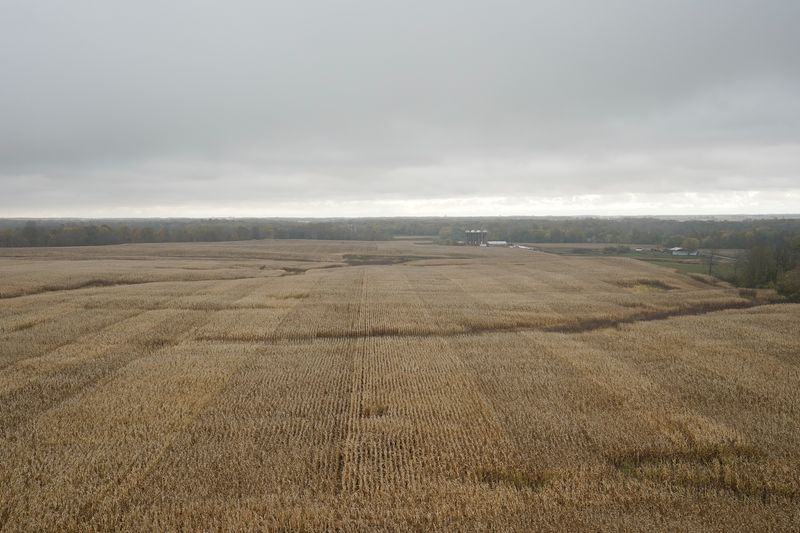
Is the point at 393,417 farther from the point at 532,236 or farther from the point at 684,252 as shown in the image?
the point at 532,236

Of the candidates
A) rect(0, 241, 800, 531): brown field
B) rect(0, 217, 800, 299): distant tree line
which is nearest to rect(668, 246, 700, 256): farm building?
rect(0, 217, 800, 299): distant tree line

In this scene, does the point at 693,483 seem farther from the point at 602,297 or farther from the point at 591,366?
the point at 602,297

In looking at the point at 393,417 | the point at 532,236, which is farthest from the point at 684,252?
the point at 393,417

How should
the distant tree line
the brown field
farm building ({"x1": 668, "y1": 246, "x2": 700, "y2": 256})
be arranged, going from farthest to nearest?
farm building ({"x1": 668, "y1": 246, "x2": 700, "y2": 256})
the distant tree line
the brown field

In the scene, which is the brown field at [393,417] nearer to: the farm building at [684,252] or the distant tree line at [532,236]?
the distant tree line at [532,236]

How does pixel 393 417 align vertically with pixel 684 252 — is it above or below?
below

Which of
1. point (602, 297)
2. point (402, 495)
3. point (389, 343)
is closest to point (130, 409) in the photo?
point (402, 495)

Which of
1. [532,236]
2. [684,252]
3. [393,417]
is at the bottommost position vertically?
[393,417]

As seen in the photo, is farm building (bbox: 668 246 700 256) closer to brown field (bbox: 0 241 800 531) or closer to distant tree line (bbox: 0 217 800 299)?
distant tree line (bbox: 0 217 800 299)
